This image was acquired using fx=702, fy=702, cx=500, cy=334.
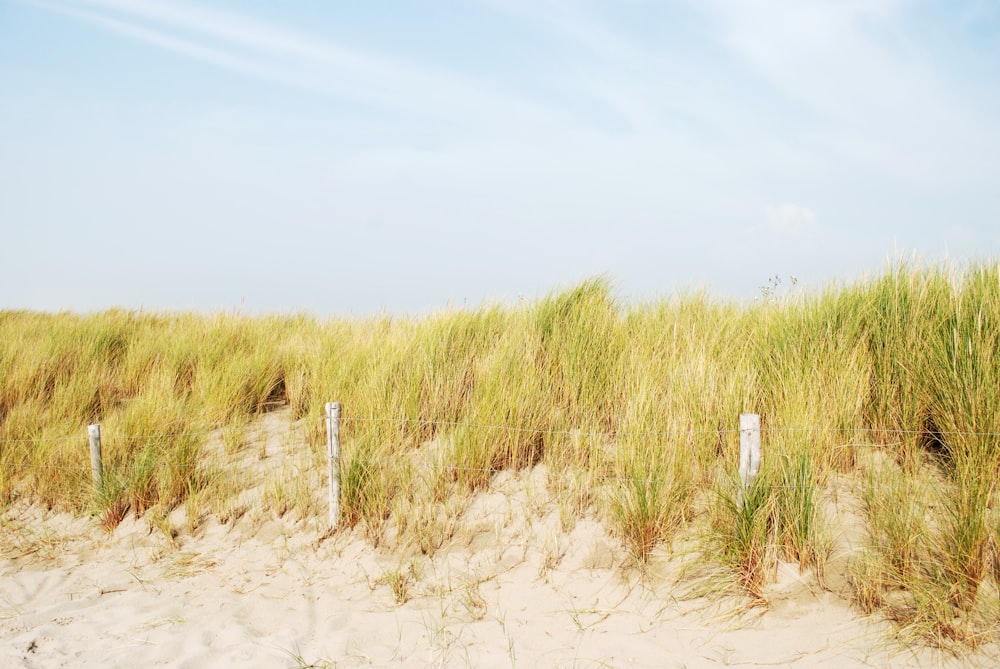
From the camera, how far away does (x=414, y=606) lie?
434cm

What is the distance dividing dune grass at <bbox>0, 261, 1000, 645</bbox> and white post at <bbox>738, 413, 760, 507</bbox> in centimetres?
12

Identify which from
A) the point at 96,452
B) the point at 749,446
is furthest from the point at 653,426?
the point at 96,452

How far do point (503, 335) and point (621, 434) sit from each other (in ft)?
5.59

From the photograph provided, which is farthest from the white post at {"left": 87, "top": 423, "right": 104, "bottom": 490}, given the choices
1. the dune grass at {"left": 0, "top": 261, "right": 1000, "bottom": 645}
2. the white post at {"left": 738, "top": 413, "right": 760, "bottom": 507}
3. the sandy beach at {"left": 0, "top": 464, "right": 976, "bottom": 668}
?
the white post at {"left": 738, "top": 413, "right": 760, "bottom": 507}

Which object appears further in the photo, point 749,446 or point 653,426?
point 653,426

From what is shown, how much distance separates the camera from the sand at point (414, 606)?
12.3 feet

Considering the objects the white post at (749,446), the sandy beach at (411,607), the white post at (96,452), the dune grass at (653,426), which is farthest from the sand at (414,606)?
the white post at (96,452)

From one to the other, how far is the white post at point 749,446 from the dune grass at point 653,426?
124 mm

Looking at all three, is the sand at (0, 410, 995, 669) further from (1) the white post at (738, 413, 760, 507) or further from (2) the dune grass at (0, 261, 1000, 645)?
(1) the white post at (738, 413, 760, 507)

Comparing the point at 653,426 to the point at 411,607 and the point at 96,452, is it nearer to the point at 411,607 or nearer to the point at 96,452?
the point at 411,607

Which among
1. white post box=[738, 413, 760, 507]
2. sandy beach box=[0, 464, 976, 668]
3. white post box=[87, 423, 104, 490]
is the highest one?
white post box=[738, 413, 760, 507]

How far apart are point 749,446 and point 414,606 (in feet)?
7.44

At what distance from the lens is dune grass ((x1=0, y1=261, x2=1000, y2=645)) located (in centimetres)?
403

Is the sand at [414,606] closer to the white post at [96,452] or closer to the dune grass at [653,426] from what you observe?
the dune grass at [653,426]
